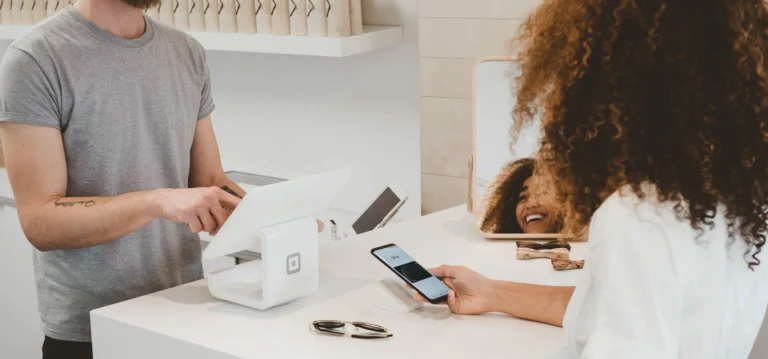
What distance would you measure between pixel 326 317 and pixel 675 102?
69 centimetres

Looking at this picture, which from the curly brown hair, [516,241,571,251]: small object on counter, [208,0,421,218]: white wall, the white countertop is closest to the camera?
the curly brown hair

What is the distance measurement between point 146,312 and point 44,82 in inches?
17.1

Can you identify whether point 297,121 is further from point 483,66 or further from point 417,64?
point 483,66

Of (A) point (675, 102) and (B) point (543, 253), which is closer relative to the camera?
(A) point (675, 102)

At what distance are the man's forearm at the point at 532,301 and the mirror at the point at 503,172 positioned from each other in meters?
0.47

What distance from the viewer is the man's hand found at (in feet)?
5.02

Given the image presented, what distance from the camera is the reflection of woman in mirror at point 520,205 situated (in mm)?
2014

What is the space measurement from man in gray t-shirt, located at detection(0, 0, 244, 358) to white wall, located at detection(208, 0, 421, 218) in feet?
3.26

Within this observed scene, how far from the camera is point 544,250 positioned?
1858mm

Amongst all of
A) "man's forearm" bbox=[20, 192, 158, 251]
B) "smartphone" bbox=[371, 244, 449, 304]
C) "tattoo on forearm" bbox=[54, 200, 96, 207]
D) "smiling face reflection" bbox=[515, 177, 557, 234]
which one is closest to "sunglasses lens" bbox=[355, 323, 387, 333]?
"smartphone" bbox=[371, 244, 449, 304]

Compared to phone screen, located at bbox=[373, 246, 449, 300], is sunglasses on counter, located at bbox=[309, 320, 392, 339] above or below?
below

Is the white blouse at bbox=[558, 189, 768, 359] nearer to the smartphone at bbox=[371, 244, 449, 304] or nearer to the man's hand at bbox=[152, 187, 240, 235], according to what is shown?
the smartphone at bbox=[371, 244, 449, 304]

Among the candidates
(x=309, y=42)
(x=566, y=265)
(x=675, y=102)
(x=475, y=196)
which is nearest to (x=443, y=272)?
(x=566, y=265)

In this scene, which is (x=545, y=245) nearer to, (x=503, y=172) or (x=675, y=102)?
(x=503, y=172)
